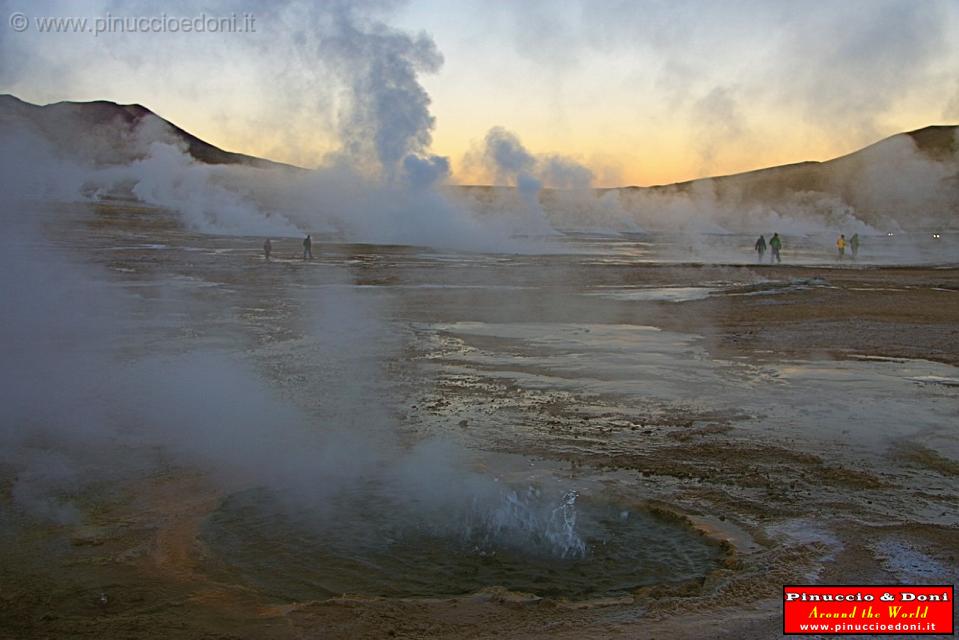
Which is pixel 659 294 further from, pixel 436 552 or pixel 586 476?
pixel 436 552

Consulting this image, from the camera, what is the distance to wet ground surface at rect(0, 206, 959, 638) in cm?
371

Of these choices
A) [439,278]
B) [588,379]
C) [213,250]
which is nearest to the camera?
[588,379]

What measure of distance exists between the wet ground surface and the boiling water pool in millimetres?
22

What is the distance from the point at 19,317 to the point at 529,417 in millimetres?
6841

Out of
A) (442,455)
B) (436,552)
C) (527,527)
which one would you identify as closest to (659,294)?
(442,455)

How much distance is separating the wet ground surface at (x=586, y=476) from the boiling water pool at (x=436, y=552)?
0.07 ft

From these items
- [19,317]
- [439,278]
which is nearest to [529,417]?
[19,317]

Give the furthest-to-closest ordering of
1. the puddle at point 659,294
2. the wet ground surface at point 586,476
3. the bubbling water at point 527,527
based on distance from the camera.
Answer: the puddle at point 659,294, the bubbling water at point 527,527, the wet ground surface at point 586,476

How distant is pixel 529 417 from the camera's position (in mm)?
7301

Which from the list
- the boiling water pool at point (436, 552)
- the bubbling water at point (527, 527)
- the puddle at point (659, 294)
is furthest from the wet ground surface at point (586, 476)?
the puddle at point (659, 294)

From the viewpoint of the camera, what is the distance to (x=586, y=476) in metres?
5.69

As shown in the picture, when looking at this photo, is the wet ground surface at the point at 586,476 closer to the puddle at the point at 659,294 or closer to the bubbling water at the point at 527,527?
the bubbling water at the point at 527,527

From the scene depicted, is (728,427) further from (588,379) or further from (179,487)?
(179,487)

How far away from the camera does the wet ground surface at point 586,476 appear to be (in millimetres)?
3707
